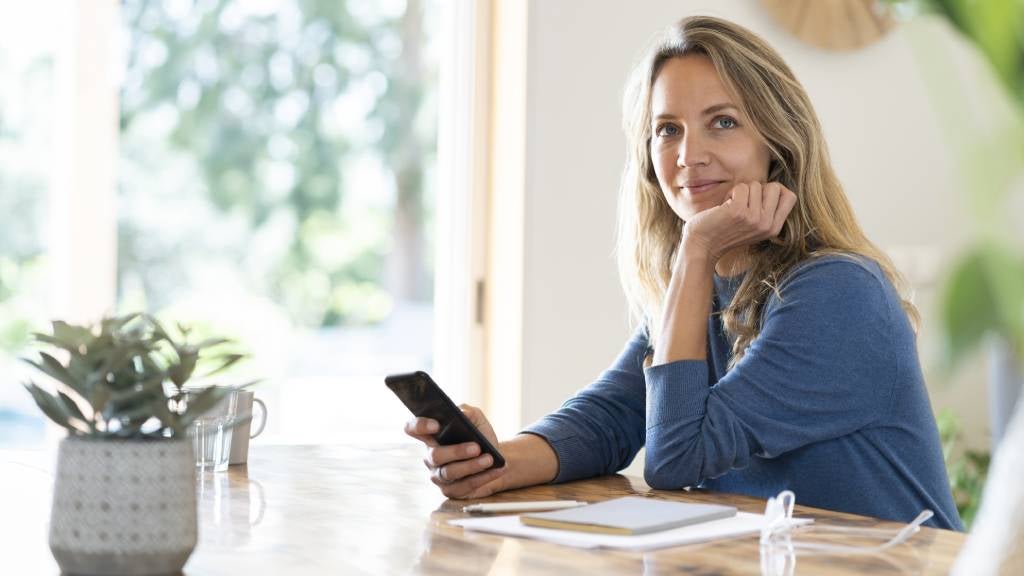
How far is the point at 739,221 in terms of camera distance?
165cm

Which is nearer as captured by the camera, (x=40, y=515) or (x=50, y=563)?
(x=50, y=563)

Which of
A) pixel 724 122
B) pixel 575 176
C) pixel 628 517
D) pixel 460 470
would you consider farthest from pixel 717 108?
pixel 575 176

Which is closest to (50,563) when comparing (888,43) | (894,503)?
(894,503)

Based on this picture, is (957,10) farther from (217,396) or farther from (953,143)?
(217,396)

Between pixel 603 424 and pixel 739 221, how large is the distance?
0.34 metres

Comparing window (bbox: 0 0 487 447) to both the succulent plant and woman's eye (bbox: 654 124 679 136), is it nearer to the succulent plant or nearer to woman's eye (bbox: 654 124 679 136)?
woman's eye (bbox: 654 124 679 136)

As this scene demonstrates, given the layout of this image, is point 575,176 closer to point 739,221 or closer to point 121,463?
point 739,221

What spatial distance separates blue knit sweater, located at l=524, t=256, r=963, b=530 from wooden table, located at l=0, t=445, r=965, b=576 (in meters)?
0.08

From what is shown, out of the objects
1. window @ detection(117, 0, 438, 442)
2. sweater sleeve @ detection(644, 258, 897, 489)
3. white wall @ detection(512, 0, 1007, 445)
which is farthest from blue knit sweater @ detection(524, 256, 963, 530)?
window @ detection(117, 0, 438, 442)

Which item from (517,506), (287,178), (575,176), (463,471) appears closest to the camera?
(517,506)

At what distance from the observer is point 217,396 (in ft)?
2.93

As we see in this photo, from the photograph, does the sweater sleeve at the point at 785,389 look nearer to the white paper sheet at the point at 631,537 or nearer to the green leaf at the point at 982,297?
the white paper sheet at the point at 631,537

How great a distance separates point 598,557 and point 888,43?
2682 mm

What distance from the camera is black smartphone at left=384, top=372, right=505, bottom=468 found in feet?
4.69
